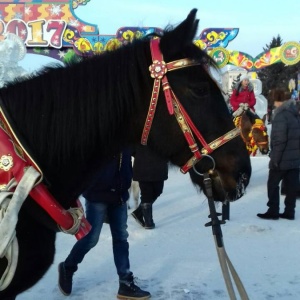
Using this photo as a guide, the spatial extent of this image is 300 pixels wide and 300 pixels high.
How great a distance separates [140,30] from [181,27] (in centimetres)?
51

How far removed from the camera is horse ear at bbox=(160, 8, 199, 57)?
1937 millimetres

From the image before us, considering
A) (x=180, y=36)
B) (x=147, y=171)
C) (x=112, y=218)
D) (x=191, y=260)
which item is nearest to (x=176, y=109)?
(x=180, y=36)

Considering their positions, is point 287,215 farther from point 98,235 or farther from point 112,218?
point 98,235

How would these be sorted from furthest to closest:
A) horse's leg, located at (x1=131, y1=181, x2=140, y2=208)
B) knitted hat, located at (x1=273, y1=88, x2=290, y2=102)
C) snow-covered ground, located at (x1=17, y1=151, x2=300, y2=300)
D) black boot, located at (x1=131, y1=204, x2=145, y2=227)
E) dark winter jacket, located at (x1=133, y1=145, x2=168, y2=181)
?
knitted hat, located at (x1=273, y1=88, x2=290, y2=102) → horse's leg, located at (x1=131, y1=181, x2=140, y2=208) → black boot, located at (x1=131, y1=204, x2=145, y2=227) → dark winter jacket, located at (x1=133, y1=145, x2=168, y2=181) → snow-covered ground, located at (x1=17, y1=151, x2=300, y2=300)

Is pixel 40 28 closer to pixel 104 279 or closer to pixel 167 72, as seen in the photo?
pixel 104 279

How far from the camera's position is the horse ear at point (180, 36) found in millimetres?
1937

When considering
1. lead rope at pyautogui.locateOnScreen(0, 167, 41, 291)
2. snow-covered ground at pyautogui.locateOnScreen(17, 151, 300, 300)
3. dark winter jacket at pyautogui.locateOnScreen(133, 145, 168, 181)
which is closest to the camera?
lead rope at pyautogui.locateOnScreen(0, 167, 41, 291)

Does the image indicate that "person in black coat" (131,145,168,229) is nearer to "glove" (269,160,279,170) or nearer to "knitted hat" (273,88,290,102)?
"glove" (269,160,279,170)

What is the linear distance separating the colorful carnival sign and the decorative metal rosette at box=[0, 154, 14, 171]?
641 inches

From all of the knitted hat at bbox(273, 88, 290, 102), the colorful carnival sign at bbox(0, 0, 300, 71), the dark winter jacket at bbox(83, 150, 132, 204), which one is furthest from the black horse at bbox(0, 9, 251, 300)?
the colorful carnival sign at bbox(0, 0, 300, 71)

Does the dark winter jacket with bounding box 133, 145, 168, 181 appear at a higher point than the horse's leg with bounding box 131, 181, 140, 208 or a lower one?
higher

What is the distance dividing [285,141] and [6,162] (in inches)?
204

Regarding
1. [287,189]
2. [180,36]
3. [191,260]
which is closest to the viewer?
[180,36]

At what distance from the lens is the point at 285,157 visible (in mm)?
6301
